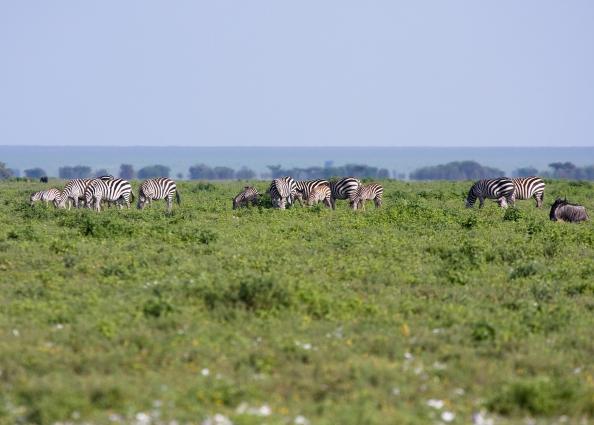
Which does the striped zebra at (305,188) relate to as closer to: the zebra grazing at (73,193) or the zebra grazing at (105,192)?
the zebra grazing at (105,192)

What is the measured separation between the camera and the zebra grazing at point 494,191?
29672mm

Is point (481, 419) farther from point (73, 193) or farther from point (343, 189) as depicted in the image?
point (73, 193)

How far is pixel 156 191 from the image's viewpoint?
29969mm

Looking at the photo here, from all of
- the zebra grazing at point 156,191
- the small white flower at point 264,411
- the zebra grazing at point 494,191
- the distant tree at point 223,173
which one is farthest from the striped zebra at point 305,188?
the distant tree at point 223,173

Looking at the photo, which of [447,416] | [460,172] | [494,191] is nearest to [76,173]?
[460,172]

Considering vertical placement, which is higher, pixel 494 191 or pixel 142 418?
pixel 494 191

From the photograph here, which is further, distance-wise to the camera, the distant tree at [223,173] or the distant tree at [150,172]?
the distant tree at [150,172]

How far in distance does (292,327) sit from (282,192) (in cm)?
1745

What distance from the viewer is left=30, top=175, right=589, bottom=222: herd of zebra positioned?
29.0m

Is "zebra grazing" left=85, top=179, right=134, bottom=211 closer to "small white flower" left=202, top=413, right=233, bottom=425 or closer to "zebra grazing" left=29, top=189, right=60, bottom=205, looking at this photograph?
"zebra grazing" left=29, top=189, right=60, bottom=205

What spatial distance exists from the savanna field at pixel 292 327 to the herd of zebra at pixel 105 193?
10.1 meters

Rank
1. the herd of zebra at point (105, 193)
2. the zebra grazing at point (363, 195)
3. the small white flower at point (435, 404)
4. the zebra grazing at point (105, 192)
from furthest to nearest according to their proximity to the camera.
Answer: the herd of zebra at point (105, 193)
the zebra grazing at point (105, 192)
the zebra grazing at point (363, 195)
the small white flower at point (435, 404)

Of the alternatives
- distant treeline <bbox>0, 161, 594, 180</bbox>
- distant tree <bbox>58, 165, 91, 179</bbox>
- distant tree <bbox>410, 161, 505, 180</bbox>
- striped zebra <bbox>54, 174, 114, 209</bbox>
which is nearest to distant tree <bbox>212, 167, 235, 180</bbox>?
distant treeline <bbox>0, 161, 594, 180</bbox>

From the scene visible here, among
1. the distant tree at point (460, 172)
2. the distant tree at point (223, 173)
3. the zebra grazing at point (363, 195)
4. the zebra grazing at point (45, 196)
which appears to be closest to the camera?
the zebra grazing at point (363, 195)
